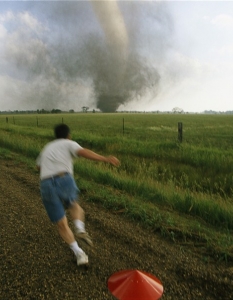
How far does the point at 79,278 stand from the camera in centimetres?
290

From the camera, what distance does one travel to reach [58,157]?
3.13 meters

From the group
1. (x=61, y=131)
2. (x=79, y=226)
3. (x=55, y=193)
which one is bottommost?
(x=79, y=226)

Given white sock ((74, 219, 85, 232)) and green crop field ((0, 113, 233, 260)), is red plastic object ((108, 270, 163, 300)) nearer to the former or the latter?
white sock ((74, 219, 85, 232))

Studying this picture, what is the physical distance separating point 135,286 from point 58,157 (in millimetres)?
1591

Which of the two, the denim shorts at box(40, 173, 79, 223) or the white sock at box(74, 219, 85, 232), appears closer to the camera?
the denim shorts at box(40, 173, 79, 223)

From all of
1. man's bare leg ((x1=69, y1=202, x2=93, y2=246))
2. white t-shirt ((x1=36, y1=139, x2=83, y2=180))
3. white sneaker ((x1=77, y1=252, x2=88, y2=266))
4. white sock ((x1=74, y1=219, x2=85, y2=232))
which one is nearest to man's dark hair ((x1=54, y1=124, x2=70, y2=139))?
white t-shirt ((x1=36, y1=139, x2=83, y2=180))

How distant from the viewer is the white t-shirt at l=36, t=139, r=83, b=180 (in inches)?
123

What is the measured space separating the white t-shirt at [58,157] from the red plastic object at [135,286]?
4.30 ft

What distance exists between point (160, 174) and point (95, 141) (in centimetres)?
667

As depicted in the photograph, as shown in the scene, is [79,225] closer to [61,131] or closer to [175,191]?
[61,131]

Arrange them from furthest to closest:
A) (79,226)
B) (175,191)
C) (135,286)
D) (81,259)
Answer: (175,191) → (79,226) → (81,259) → (135,286)

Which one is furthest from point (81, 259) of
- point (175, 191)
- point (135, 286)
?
point (175, 191)

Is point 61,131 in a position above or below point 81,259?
above

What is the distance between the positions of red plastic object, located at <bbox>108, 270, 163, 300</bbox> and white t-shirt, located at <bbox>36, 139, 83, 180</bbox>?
131 cm
